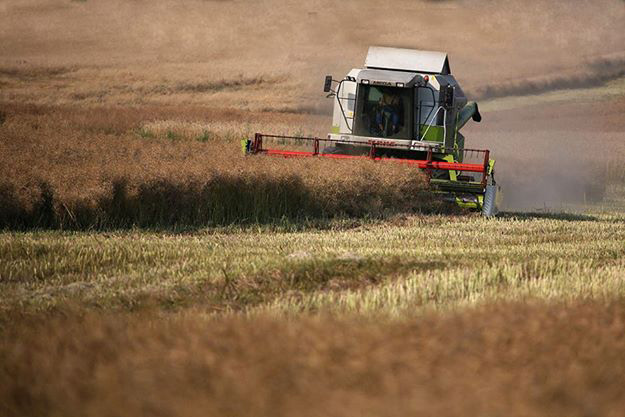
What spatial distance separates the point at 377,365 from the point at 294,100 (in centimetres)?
3290

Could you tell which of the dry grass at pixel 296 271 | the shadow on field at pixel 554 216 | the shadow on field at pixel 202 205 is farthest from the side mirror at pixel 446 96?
the dry grass at pixel 296 271

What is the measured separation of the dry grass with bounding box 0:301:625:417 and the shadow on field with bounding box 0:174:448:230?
7.15 meters

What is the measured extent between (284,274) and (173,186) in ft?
18.5

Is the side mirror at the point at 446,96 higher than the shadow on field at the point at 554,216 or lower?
higher

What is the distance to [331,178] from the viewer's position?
600 inches

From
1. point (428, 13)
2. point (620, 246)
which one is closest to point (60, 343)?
point (620, 246)

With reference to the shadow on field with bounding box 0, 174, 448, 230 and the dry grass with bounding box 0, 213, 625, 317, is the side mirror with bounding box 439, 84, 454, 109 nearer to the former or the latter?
the shadow on field with bounding box 0, 174, 448, 230

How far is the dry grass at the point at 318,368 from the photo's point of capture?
3.81 metres

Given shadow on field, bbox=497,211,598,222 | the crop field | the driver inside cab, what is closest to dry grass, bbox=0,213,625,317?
the crop field

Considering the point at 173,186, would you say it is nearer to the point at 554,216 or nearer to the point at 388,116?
the point at 388,116

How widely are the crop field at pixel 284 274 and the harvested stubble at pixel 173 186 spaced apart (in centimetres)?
3

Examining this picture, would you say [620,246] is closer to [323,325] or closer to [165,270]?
[165,270]

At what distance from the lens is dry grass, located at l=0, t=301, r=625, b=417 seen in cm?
381

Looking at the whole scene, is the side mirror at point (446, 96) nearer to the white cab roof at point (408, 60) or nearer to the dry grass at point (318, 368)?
the white cab roof at point (408, 60)
